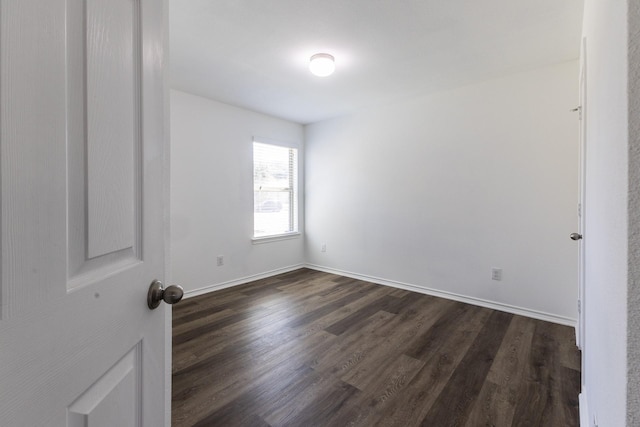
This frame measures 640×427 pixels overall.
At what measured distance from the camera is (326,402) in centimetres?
158

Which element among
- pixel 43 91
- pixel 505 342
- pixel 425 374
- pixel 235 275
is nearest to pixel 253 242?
pixel 235 275

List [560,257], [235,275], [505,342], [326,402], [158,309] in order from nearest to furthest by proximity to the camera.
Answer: [158,309], [326,402], [505,342], [560,257], [235,275]

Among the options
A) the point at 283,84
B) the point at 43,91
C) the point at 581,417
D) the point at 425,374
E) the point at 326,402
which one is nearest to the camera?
the point at 43,91

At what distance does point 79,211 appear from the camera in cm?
45

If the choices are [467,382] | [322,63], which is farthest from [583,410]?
[322,63]

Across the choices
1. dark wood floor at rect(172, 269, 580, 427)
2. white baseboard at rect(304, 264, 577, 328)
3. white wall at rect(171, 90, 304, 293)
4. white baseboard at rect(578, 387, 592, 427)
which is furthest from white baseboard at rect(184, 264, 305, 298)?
Result: white baseboard at rect(578, 387, 592, 427)

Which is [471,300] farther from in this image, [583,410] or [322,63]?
[322,63]

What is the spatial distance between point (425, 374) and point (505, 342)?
0.88 metres

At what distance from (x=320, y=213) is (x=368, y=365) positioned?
9.05 feet

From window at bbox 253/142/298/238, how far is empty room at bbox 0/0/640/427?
0.14 feet

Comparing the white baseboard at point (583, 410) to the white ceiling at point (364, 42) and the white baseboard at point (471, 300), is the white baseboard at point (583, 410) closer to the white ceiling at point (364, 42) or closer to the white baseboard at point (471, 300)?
the white baseboard at point (471, 300)

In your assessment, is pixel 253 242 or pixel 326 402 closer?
pixel 326 402

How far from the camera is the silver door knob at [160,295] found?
65 centimetres

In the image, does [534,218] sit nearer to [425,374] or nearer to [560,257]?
[560,257]
